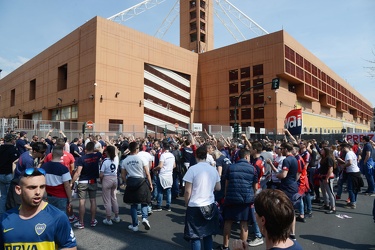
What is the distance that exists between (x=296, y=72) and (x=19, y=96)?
169 feet

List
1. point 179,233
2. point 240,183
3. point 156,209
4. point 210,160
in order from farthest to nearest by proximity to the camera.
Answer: point 156,209
point 210,160
point 179,233
point 240,183

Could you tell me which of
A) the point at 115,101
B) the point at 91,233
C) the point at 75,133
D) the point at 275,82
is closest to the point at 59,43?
the point at 115,101

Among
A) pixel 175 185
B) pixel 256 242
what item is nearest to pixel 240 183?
pixel 256 242

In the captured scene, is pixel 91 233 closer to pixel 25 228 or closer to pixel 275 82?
pixel 25 228

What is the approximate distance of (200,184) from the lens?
13.5 feet

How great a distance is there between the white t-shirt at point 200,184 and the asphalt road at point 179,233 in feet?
4.68

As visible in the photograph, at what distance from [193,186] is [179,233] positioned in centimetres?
212

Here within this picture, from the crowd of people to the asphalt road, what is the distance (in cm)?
29

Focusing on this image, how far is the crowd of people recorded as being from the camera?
2170 millimetres

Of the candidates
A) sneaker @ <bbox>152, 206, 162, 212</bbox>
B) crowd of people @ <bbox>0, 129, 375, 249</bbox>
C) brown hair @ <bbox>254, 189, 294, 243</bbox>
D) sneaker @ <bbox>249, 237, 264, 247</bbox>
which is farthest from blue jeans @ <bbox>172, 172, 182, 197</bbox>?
brown hair @ <bbox>254, 189, 294, 243</bbox>

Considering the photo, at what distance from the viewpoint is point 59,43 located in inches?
1473

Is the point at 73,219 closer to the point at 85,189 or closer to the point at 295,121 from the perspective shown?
the point at 85,189

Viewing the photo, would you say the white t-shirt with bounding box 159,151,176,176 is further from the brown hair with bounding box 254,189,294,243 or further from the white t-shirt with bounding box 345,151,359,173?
the brown hair with bounding box 254,189,294,243

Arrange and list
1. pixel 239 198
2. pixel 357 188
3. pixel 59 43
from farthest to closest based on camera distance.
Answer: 1. pixel 59 43
2. pixel 357 188
3. pixel 239 198
